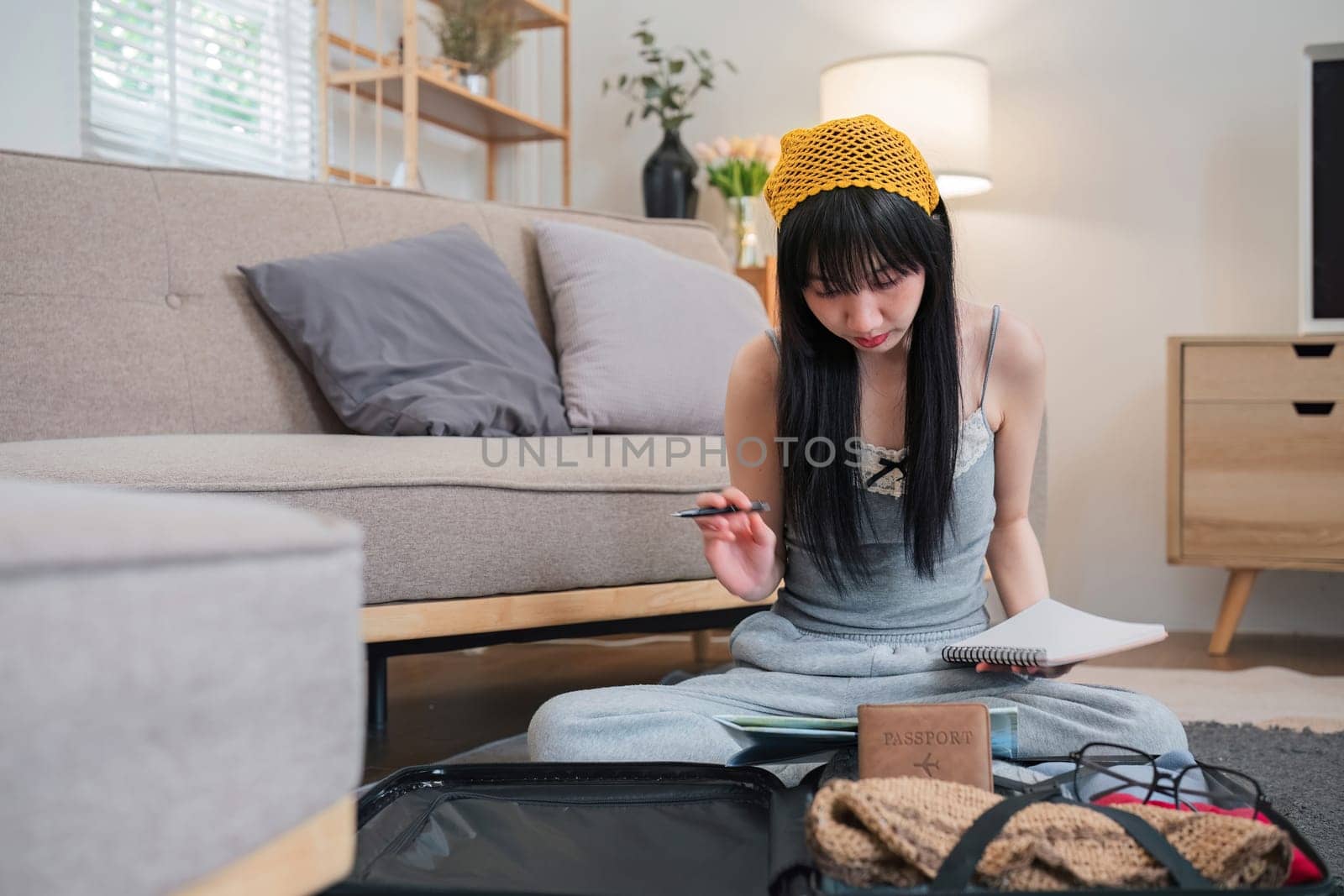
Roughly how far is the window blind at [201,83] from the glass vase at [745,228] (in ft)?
3.61

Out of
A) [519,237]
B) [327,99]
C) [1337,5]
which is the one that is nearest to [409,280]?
[519,237]

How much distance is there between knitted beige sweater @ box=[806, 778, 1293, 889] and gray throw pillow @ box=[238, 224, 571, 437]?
45.2 inches

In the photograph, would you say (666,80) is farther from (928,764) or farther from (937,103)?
(928,764)

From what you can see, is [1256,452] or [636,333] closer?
[636,333]

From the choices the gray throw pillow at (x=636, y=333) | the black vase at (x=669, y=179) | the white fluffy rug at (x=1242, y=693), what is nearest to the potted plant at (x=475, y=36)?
the black vase at (x=669, y=179)

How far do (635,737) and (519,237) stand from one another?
4.18ft

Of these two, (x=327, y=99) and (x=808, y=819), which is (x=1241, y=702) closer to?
(x=808, y=819)

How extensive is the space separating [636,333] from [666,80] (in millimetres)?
1396

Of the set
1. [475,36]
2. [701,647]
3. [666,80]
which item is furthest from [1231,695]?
[475,36]

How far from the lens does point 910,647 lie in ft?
3.91

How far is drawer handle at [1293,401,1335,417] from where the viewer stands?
2289 mm

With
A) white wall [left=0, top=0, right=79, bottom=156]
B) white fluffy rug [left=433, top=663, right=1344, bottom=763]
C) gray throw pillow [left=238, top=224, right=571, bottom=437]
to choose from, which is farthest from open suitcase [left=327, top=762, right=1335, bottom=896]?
white wall [left=0, top=0, right=79, bottom=156]

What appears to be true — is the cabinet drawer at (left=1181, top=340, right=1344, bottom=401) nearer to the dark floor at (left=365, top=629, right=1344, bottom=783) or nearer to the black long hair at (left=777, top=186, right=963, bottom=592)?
the dark floor at (left=365, top=629, right=1344, bottom=783)

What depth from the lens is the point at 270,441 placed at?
4.83ft
